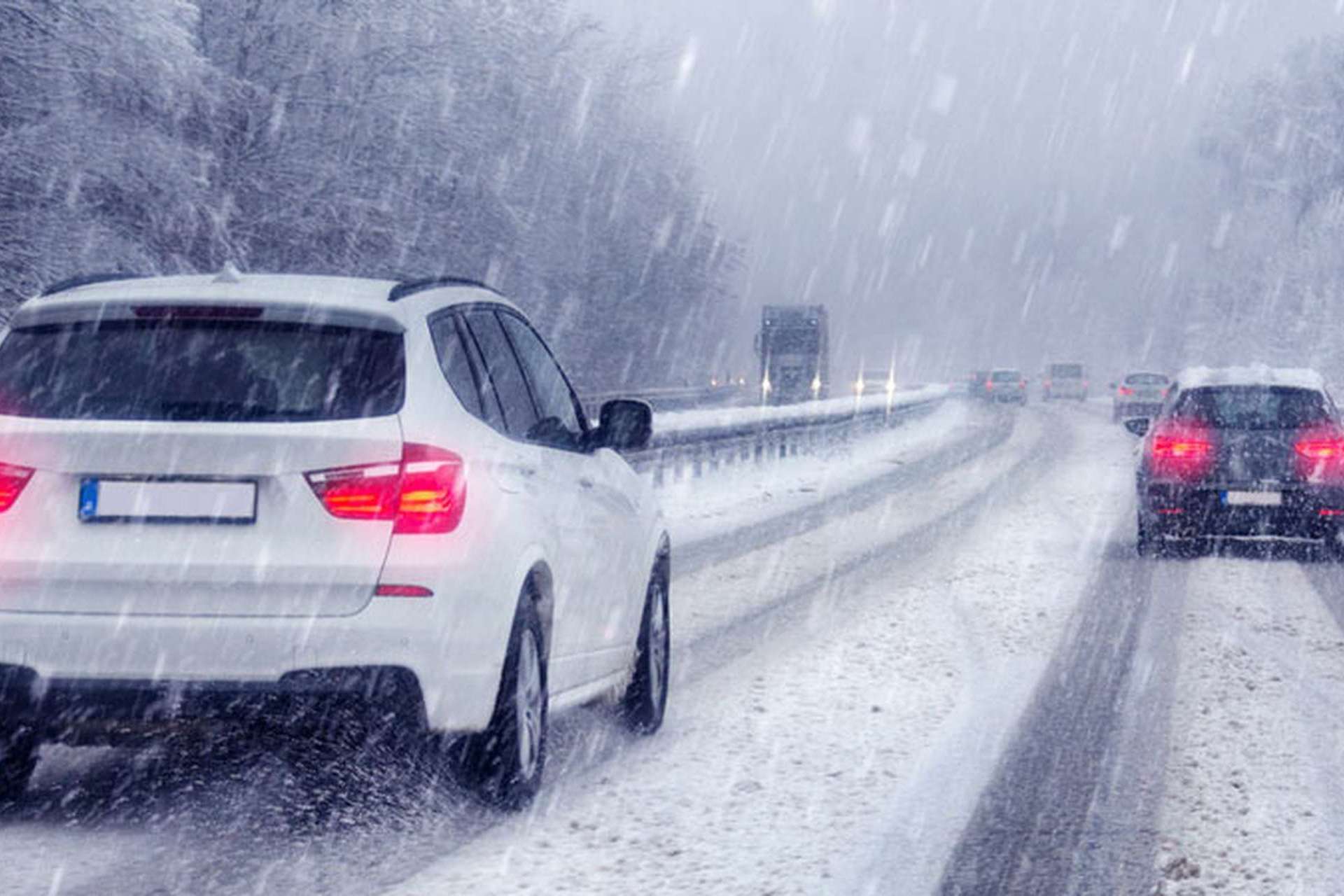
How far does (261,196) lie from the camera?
104 ft

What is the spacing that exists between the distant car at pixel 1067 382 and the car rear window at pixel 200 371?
82359mm

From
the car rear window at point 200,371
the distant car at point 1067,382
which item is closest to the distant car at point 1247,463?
the car rear window at point 200,371

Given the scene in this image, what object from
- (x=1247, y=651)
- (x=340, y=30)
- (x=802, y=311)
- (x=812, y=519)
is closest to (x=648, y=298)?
(x=802, y=311)

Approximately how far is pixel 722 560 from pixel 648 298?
58.6 metres

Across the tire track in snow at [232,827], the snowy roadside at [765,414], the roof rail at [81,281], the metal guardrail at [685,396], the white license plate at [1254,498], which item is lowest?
the metal guardrail at [685,396]

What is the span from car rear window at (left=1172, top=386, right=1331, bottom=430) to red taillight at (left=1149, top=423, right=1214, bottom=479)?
13 centimetres

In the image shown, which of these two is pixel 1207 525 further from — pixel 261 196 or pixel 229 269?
pixel 261 196

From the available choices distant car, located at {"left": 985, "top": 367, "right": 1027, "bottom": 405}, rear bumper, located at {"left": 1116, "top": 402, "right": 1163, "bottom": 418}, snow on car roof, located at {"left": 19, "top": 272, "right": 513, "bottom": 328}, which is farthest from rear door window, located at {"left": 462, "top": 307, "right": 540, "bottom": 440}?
distant car, located at {"left": 985, "top": 367, "right": 1027, "bottom": 405}

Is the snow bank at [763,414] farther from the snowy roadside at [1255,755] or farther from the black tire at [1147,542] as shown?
the snowy roadside at [1255,755]

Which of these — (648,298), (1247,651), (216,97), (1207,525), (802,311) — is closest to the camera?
(1247,651)

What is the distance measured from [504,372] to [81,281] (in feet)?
4.68

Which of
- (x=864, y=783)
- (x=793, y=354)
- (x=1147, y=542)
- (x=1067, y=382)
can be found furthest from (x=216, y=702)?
(x=1067, y=382)

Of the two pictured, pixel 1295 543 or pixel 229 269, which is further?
pixel 1295 543

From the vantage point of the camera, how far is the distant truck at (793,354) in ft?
201
